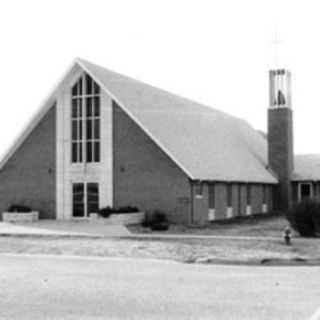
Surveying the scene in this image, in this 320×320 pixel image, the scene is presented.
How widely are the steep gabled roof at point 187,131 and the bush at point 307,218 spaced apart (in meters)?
5.95

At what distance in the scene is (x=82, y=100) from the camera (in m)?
30.4

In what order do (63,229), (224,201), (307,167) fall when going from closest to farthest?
(63,229), (224,201), (307,167)

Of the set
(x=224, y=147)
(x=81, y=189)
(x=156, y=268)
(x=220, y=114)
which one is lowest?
(x=156, y=268)

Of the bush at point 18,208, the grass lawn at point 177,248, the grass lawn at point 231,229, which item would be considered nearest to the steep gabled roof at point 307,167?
the grass lawn at point 231,229

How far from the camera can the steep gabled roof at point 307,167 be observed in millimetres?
41562

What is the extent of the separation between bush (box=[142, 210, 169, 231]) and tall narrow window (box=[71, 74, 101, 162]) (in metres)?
4.19

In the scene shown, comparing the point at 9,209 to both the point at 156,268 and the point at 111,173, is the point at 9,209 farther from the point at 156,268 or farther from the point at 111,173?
the point at 156,268

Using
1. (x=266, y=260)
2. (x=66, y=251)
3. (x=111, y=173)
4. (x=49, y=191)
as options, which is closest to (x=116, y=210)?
(x=111, y=173)

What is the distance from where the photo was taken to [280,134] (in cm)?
4219

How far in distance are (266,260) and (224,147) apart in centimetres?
2062

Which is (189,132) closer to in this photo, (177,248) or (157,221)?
(157,221)

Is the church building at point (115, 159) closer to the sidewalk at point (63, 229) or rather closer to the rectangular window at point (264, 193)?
the sidewalk at point (63, 229)

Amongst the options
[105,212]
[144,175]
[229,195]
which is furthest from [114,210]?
[229,195]

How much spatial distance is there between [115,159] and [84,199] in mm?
2656
